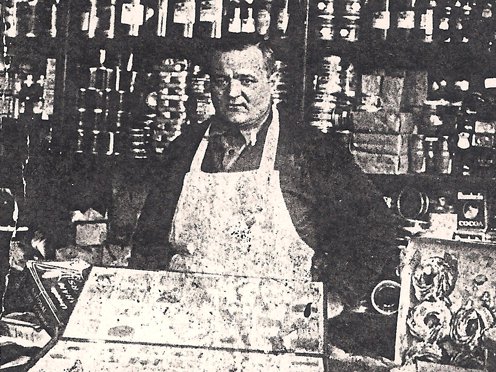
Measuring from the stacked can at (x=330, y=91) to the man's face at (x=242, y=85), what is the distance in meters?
0.12

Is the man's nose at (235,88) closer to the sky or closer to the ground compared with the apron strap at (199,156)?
closer to the sky

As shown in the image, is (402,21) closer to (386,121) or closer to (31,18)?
(386,121)

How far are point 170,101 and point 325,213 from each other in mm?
474

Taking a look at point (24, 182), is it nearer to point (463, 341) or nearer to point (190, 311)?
point (190, 311)

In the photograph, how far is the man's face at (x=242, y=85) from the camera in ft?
5.19

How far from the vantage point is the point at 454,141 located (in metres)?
1.59

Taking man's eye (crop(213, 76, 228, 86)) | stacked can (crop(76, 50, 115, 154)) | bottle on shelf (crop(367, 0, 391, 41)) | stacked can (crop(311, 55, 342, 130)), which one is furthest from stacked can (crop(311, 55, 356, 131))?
stacked can (crop(76, 50, 115, 154))

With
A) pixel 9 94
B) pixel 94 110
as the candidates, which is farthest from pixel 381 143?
pixel 9 94

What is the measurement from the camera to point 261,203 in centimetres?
158

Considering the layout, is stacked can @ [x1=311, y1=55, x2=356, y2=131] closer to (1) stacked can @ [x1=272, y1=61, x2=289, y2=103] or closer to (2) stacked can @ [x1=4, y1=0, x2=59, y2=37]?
(1) stacked can @ [x1=272, y1=61, x2=289, y2=103]

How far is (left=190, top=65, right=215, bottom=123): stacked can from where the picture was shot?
5.26 ft

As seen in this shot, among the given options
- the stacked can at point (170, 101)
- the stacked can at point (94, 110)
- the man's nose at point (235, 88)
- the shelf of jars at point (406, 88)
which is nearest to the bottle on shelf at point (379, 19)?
the shelf of jars at point (406, 88)

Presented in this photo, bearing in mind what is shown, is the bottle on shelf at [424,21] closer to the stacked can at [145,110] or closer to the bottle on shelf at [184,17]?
the bottle on shelf at [184,17]

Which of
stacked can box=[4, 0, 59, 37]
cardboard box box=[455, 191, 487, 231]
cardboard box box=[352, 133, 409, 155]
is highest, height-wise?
stacked can box=[4, 0, 59, 37]
